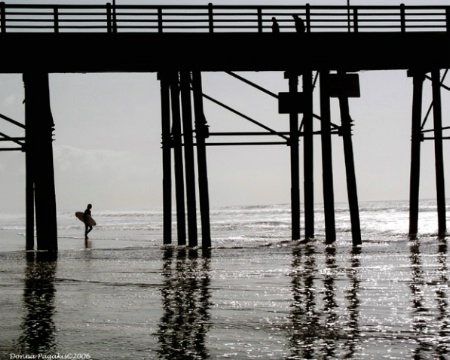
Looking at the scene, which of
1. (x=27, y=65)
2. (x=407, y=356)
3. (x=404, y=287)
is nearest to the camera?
(x=407, y=356)

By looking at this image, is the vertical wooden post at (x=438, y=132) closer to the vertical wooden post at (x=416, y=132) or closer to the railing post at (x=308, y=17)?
the vertical wooden post at (x=416, y=132)

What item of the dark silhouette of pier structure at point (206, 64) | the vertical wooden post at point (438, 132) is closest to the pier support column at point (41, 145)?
the dark silhouette of pier structure at point (206, 64)

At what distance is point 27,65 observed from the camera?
17375 millimetres

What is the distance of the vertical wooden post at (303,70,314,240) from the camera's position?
19312 millimetres

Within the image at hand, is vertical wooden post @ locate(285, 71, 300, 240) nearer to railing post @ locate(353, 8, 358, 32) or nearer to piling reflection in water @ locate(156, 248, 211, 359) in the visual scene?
railing post @ locate(353, 8, 358, 32)

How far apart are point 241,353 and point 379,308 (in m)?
2.49

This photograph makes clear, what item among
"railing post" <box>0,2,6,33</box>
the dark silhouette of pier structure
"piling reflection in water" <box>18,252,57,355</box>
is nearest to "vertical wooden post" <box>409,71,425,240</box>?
the dark silhouette of pier structure

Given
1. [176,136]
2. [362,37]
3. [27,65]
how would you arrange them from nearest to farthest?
1. [27,65]
2. [362,37]
3. [176,136]

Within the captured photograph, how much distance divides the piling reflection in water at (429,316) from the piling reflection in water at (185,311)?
1.61 metres

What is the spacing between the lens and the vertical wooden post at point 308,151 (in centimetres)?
1931

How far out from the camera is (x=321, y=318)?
780 cm

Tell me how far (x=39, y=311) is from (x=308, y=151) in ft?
40.5

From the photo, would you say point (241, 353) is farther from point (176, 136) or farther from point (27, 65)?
point (176, 136)

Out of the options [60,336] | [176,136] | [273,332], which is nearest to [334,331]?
[273,332]
